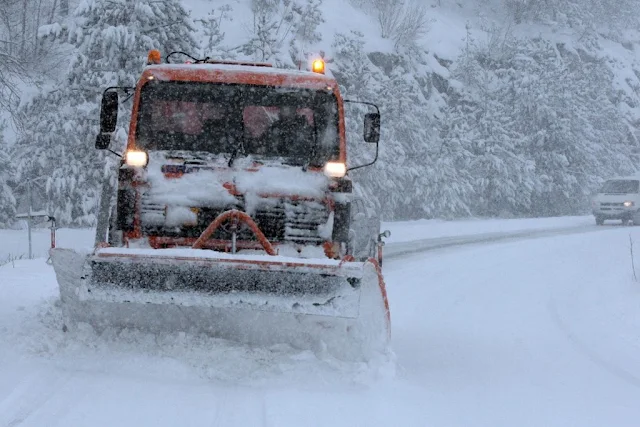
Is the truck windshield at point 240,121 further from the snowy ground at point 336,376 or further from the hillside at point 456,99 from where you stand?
the hillside at point 456,99

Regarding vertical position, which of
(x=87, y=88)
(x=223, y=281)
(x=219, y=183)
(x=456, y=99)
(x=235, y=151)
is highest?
(x=456, y=99)

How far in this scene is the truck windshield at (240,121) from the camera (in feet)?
21.0

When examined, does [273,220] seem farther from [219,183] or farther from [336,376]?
[336,376]

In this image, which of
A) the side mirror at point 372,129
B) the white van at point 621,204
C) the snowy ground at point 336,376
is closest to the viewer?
the snowy ground at point 336,376

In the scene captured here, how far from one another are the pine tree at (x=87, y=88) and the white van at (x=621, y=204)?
1862cm

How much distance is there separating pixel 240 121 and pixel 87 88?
11841mm

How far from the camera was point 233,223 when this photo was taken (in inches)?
227

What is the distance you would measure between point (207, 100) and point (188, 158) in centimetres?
64

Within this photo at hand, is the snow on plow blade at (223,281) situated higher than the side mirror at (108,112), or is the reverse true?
the side mirror at (108,112)

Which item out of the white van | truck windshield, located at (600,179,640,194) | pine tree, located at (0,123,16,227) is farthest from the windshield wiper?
truck windshield, located at (600,179,640,194)

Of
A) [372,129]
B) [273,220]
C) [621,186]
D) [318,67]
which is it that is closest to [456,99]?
[621,186]

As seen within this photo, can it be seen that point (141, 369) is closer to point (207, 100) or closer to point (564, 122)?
point (207, 100)

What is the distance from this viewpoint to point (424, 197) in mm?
32594

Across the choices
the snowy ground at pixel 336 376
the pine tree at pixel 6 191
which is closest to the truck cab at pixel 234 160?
the snowy ground at pixel 336 376
